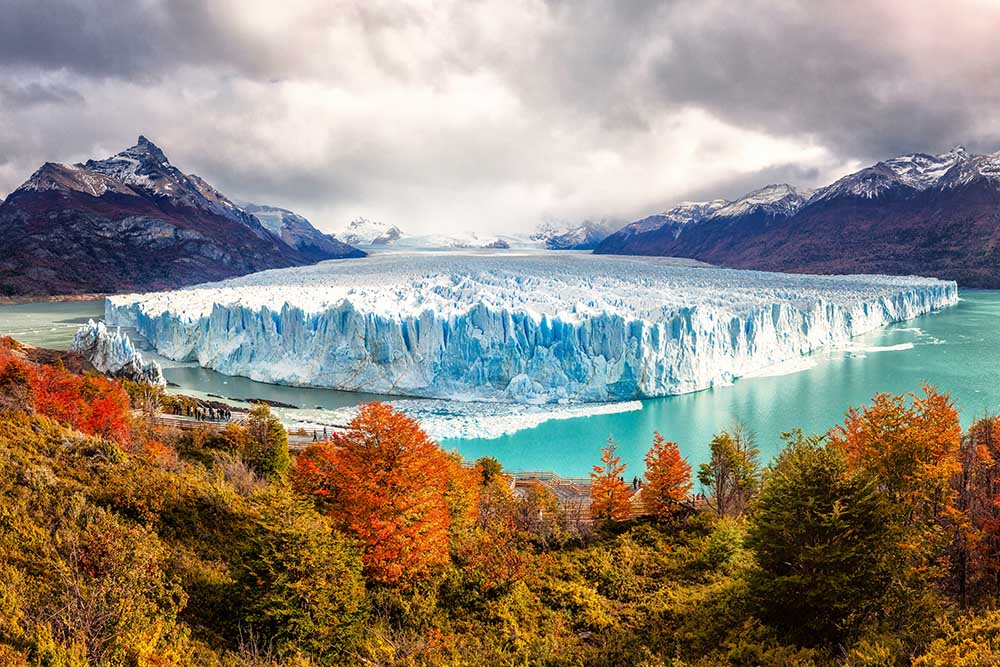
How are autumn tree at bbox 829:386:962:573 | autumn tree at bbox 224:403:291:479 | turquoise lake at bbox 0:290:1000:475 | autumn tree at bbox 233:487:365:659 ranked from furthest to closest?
turquoise lake at bbox 0:290:1000:475 < autumn tree at bbox 224:403:291:479 < autumn tree at bbox 829:386:962:573 < autumn tree at bbox 233:487:365:659

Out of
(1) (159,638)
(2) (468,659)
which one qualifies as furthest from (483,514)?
(1) (159,638)

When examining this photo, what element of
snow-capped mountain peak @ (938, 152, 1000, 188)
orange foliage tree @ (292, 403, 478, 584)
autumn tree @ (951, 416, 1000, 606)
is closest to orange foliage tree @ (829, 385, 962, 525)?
autumn tree @ (951, 416, 1000, 606)

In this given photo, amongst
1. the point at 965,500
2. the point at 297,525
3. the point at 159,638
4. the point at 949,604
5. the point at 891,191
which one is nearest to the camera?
the point at 159,638

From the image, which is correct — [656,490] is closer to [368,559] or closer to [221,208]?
[368,559]

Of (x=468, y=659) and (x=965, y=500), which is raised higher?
(x=965, y=500)

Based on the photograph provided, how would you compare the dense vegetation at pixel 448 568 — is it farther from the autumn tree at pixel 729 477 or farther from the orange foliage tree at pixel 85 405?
the autumn tree at pixel 729 477

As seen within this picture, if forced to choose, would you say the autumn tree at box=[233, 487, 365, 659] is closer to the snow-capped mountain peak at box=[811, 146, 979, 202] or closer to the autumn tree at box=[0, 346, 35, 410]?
the autumn tree at box=[0, 346, 35, 410]

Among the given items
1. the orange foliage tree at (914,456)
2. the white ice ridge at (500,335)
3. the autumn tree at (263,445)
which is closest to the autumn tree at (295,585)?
the autumn tree at (263,445)
